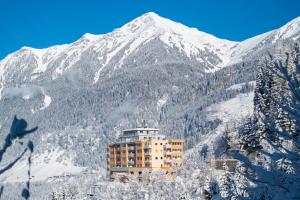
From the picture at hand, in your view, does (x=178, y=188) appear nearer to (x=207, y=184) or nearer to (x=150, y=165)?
(x=207, y=184)

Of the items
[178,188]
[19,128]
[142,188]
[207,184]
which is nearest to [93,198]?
[142,188]

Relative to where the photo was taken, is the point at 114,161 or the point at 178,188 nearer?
the point at 178,188

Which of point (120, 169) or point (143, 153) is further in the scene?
point (120, 169)

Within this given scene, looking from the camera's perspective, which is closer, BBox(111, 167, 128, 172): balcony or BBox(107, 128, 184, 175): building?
BBox(107, 128, 184, 175): building

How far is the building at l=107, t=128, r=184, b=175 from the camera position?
96.7 metres

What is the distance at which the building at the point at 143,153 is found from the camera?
9669 cm

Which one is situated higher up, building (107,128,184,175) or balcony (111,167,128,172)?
building (107,128,184,175)

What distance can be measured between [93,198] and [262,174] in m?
81.0

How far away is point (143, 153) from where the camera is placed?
319 feet

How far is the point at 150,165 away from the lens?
95812mm

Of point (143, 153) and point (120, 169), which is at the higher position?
point (143, 153)

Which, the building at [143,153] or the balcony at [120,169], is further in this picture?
the balcony at [120,169]

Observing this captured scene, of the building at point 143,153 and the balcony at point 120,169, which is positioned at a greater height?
the building at point 143,153

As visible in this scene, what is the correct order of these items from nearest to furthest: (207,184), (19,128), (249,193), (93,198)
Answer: (249,193) < (19,128) < (207,184) < (93,198)
